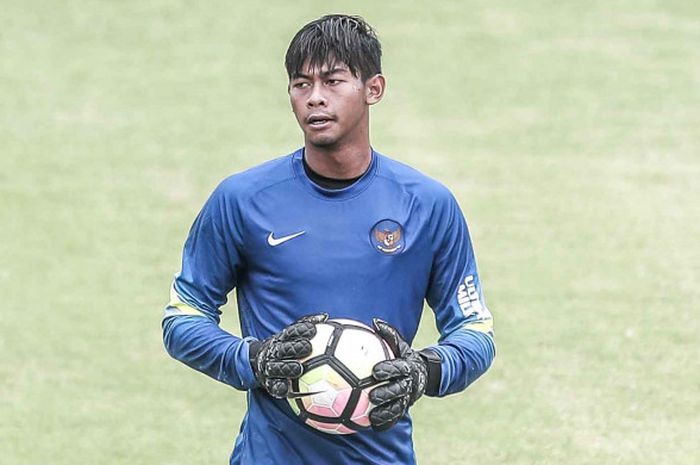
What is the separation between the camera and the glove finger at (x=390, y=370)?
540cm

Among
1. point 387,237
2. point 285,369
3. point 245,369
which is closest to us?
point 285,369

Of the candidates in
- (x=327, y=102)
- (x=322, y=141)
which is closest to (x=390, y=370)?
(x=322, y=141)

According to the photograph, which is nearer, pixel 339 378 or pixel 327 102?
pixel 339 378

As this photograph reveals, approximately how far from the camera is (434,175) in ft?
49.2

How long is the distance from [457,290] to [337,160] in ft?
2.26

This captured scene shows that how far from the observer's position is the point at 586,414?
10.3 meters

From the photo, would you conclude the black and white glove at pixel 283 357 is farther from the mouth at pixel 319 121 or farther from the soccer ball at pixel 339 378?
the mouth at pixel 319 121

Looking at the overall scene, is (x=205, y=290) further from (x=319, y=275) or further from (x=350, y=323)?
(x=350, y=323)

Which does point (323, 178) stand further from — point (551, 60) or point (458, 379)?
point (551, 60)

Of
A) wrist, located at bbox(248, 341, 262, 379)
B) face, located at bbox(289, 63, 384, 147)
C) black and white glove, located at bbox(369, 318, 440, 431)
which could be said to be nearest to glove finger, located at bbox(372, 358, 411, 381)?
black and white glove, located at bbox(369, 318, 440, 431)

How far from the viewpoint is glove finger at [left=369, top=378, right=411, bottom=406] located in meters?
5.39

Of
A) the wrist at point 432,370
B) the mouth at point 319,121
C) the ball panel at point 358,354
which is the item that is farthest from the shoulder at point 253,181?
the wrist at point 432,370

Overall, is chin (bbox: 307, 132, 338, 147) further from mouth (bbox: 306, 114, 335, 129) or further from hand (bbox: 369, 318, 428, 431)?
hand (bbox: 369, 318, 428, 431)

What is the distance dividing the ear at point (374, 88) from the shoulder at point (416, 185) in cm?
25
